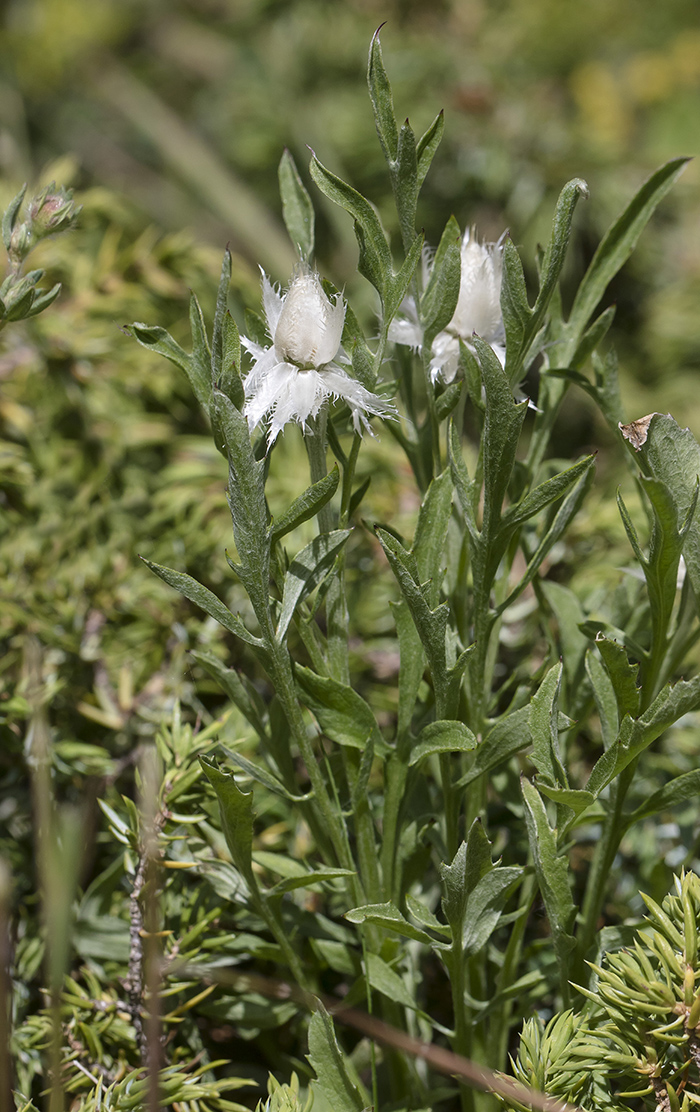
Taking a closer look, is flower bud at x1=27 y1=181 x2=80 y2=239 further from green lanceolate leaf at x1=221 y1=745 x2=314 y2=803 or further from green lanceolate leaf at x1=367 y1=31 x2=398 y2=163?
green lanceolate leaf at x1=221 y1=745 x2=314 y2=803

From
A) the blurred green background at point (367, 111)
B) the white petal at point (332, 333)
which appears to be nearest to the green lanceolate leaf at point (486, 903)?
the white petal at point (332, 333)

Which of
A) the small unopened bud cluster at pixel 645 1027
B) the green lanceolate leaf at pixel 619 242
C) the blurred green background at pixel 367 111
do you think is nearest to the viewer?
the small unopened bud cluster at pixel 645 1027

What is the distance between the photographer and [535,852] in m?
0.36

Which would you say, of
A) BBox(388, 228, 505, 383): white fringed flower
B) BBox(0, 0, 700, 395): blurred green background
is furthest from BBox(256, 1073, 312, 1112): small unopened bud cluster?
BBox(0, 0, 700, 395): blurred green background

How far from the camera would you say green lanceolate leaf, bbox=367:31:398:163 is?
0.35 m

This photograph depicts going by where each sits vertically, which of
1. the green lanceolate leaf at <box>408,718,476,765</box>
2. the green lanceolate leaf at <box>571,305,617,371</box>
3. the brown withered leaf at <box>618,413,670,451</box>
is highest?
the green lanceolate leaf at <box>571,305,617,371</box>

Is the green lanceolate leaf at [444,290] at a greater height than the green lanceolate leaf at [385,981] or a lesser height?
greater

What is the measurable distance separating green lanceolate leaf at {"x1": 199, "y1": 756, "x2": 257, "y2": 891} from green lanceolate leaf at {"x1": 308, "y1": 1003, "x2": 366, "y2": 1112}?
65 millimetres

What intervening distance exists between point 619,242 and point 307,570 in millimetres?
242

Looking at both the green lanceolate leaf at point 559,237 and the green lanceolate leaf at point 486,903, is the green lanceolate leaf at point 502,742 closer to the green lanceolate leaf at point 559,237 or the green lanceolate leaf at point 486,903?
the green lanceolate leaf at point 486,903

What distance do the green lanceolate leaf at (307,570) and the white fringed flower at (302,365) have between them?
5 centimetres

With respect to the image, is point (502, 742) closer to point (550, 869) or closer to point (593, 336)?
point (550, 869)

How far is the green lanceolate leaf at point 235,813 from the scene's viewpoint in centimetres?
35

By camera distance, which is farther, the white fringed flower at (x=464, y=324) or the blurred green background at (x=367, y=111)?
the blurred green background at (x=367, y=111)
